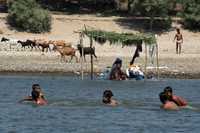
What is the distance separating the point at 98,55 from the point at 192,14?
32.4 ft

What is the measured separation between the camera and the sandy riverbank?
1810 inches

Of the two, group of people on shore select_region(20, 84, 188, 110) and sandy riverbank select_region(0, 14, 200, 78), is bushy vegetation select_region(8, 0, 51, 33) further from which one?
group of people on shore select_region(20, 84, 188, 110)

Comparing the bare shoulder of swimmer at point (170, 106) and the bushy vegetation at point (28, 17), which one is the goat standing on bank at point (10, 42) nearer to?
Result: the bushy vegetation at point (28, 17)

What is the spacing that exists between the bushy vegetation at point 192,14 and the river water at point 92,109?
524 inches

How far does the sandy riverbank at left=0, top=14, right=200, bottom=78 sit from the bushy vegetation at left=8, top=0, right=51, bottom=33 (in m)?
0.48

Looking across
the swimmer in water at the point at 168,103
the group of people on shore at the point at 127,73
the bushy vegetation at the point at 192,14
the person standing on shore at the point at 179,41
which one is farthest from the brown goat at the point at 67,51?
the swimmer in water at the point at 168,103

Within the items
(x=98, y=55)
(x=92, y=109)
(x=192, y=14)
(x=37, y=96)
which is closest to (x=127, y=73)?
(x=98, y=55)

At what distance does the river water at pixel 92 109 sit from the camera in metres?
27.2

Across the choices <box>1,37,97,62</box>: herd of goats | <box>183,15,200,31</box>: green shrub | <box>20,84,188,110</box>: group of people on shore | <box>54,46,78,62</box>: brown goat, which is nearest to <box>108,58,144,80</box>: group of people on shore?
<box>1,37,97,62</box>: herd of goats

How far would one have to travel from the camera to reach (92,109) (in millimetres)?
31797

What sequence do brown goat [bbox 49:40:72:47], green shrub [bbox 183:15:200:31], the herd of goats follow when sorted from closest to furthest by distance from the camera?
the herd of goats < brown goat [bbox 49:40:72:47] < green shrub [bbox 183:15:200:31]

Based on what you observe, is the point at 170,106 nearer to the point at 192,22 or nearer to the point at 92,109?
the point at 92,109

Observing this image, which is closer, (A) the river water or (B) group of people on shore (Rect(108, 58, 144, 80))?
(A) the river water

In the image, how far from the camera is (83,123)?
28078 millimetres
